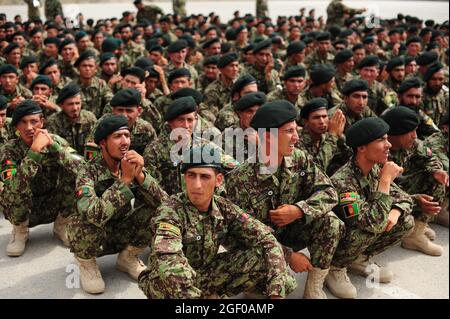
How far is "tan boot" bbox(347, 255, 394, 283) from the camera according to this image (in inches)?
151

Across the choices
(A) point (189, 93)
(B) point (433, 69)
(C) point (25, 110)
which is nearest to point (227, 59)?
(A) point (189, 93)

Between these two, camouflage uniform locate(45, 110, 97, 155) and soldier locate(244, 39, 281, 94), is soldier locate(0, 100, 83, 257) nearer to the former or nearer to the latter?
camouflage uniform locate(45, 110, 97, 155)

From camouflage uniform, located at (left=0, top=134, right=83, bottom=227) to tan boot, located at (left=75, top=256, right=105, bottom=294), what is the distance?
794 millimetres

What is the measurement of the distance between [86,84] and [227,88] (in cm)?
187

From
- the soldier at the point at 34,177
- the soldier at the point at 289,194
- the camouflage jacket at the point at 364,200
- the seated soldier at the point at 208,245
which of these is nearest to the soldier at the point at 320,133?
the camouflage jacket at the point at 364,200

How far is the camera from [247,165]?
3619mm

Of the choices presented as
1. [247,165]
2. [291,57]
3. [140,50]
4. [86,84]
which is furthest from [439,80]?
[140,50]

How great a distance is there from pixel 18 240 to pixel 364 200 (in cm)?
285

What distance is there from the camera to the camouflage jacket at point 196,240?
2.68 metres

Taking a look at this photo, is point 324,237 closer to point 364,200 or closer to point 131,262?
point 364,200

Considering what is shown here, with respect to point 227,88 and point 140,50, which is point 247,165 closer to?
point 227,88

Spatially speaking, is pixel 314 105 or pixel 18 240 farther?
pixel 314 105

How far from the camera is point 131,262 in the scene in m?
3.87

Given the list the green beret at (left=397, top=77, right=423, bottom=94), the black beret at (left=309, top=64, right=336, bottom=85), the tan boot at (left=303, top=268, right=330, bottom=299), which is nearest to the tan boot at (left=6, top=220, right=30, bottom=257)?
the tan boot at (left=303, top=268, right=330, bottom=299)
